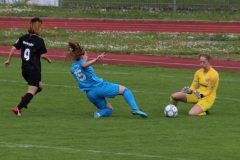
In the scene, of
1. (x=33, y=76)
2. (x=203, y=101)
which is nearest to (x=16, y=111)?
(x=33, y=76)

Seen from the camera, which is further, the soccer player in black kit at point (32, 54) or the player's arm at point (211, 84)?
the player's arm at point (211, 84)

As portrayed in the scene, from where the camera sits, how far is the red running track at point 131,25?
35.8 meters

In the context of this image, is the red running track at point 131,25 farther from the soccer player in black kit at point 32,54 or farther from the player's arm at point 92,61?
the player's arm at point 92,61

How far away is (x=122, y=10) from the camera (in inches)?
1655

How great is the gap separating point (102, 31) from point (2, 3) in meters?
11.4

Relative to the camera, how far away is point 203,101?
13.7 meters

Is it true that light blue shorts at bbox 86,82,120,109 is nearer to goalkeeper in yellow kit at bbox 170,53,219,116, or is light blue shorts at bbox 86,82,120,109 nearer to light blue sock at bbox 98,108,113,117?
light blue sock at bbox 98,108,113,117

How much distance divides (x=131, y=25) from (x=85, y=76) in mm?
24883

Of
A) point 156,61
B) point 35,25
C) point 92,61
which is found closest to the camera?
point 92,61

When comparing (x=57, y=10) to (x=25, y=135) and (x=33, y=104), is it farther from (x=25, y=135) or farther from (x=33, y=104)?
(x=25, y=135)

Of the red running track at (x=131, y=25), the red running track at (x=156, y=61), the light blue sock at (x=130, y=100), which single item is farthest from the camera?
the red running track at (x=131, y=25)

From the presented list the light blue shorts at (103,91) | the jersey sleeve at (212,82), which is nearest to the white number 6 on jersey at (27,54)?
the light blue shorts at (103,91)

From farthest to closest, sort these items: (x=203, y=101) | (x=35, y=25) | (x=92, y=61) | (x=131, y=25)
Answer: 1. (x=131, y=25)
2. (x=203, y=101)
3. (x=35, y=25)
4. (x=92, y=61)

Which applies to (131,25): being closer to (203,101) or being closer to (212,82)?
(212,82)
